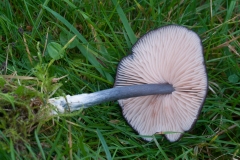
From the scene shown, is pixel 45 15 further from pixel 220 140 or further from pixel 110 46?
pixel 220 140

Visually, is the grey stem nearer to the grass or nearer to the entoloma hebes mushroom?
the entoloma hebes mushroom

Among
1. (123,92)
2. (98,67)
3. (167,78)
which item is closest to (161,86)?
(167,78)

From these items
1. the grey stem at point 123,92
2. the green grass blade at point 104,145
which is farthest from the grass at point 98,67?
the grey stem at point 123,92

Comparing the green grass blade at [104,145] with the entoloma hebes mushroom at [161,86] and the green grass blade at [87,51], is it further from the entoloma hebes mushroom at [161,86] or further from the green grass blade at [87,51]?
the green grass blade at [87,51]

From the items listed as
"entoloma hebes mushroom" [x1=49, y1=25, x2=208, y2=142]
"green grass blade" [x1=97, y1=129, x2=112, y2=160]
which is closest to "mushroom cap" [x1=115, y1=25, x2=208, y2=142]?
"entoloma hebes mushroom" [x1=49, y1=25, x2=208, y2=142]

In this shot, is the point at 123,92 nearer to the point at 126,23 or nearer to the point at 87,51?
the point at 87,51
